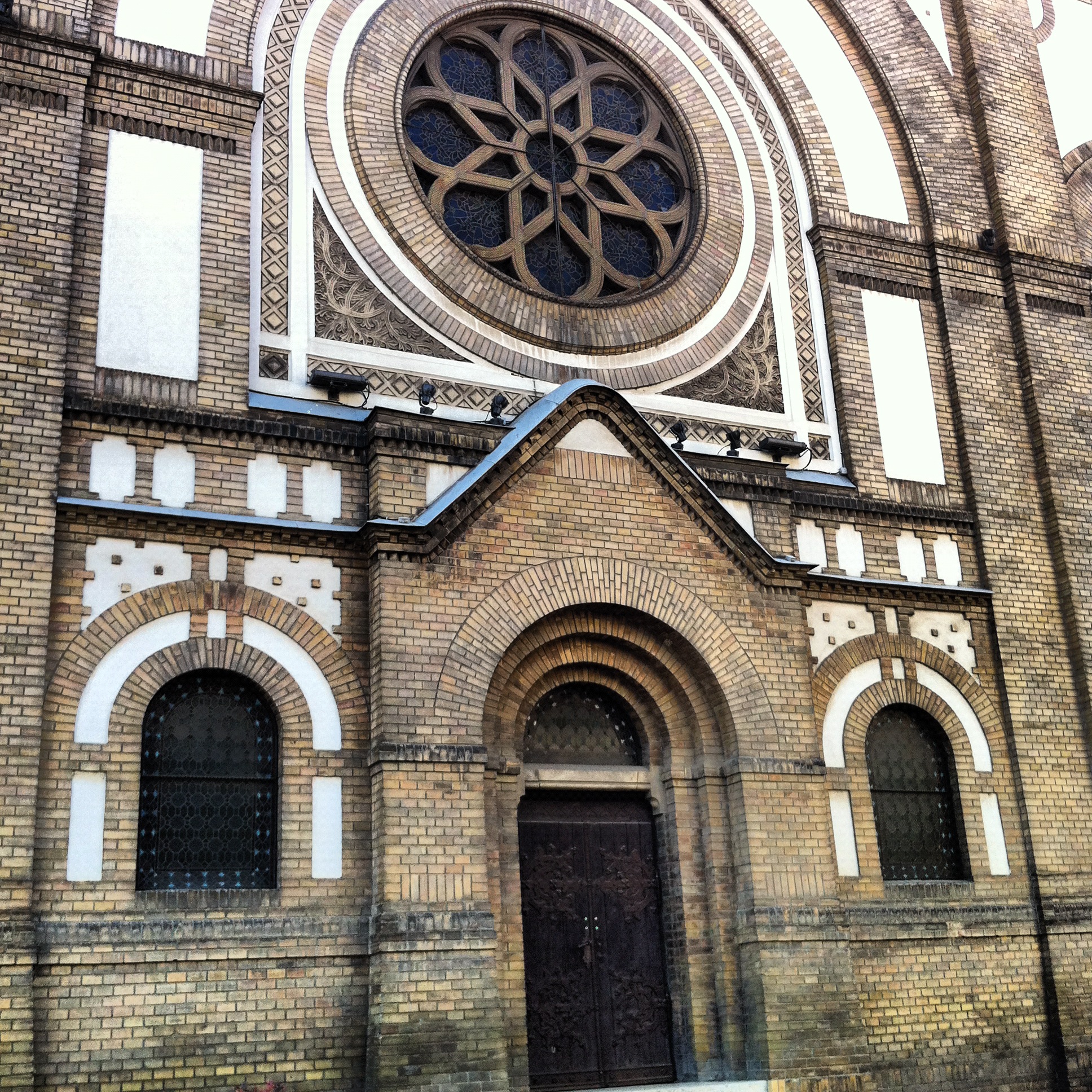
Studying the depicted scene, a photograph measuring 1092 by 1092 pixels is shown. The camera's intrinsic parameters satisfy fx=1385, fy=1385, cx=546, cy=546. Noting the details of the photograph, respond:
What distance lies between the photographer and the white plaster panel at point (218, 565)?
10.9 m

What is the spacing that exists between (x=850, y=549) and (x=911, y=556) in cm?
78

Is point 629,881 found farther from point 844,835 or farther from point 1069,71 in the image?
point 1069,71

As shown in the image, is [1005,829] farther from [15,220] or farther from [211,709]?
[15,220]

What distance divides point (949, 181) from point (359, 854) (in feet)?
34.6

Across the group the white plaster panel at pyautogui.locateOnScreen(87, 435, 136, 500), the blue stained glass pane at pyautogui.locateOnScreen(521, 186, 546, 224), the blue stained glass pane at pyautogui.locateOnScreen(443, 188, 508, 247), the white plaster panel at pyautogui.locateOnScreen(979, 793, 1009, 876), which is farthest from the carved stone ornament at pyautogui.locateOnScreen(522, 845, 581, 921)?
the blue stained glass pane at pyautogui.locateOnScreen(521, 186, 546, 224)

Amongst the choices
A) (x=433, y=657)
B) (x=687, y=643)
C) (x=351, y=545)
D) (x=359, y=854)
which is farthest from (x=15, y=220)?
(x=687, y=643)

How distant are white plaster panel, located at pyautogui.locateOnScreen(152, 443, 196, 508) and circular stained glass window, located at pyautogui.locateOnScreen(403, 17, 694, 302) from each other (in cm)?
372

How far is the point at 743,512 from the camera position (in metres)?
13.1

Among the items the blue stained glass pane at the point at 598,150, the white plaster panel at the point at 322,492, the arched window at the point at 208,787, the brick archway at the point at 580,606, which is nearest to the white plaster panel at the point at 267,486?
the white plaster panel at the point at 322,492

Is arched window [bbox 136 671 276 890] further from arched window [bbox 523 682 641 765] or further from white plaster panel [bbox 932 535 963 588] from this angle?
white plaster panel [bbox 932 535 963 588]

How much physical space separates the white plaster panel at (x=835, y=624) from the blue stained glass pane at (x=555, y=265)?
13.1 ft

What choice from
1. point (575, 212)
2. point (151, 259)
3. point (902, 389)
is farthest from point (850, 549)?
point (151, 259)

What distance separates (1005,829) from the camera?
13.6 m

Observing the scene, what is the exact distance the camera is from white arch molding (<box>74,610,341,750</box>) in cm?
1020
